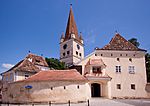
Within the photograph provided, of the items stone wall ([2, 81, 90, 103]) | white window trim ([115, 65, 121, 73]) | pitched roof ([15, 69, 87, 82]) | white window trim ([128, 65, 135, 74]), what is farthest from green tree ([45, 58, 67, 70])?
stone wall ([2, 81, 90, 103])

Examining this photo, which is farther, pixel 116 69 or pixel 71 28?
pixel 71 28

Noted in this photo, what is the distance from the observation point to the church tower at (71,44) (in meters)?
61.5

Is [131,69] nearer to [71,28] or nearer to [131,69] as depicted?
[131,69]

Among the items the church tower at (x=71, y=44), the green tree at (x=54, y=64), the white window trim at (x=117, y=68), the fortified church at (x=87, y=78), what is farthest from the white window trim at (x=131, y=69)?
the church tower at (x=71, y=44)

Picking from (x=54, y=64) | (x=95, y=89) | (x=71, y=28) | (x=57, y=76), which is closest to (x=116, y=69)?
(x=95, y=89)

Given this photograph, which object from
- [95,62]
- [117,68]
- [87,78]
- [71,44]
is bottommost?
[87,78]

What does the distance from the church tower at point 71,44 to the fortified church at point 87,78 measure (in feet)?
77.8

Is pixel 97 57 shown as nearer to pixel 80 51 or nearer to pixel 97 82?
pixel 97 82

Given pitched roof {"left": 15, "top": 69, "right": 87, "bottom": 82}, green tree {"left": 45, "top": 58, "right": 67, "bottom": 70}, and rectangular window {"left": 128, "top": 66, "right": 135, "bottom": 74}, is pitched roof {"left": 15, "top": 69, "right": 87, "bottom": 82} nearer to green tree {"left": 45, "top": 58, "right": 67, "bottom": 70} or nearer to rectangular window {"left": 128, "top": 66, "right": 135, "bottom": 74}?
rectangular window {"left": 128, "top": 66, "right": 135, "bottom": 74}

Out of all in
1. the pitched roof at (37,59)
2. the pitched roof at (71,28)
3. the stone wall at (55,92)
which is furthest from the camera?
the pitched roof at (71,28)

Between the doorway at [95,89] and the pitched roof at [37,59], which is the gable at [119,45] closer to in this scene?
the doorway at [95,89]

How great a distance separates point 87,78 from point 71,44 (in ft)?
110

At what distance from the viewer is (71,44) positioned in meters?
62.0

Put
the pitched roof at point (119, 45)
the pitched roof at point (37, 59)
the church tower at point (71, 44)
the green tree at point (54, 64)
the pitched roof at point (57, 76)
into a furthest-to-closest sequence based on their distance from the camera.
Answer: the church tower at point (71, 44), the green tree at point (54, 64), the pitched roof at point (37, 59), the pitched roof at point (119, 45), the pitched roof at point (57, 76)
